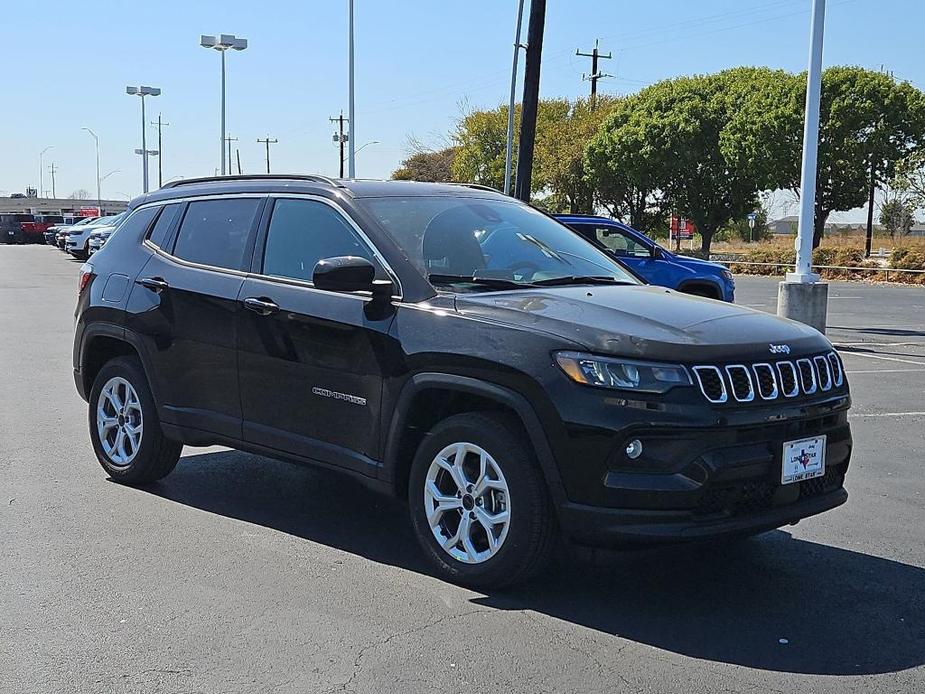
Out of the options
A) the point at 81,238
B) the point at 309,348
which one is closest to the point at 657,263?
the point at 309,348

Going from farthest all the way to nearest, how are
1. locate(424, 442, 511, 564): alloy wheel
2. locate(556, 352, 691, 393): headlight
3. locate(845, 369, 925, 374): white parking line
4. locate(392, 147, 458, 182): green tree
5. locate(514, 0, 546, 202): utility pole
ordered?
locate(392, 147, 458, 182): green tree, locate(514, 0, 546, 202): utility pole, locate(845, 369, 925, 374): white parking line, locate(424, 442, 511, 564): alloy wheel, locate(556, 352, 691, 393): headlight

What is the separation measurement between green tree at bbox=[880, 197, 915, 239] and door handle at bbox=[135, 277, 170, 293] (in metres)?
49.1

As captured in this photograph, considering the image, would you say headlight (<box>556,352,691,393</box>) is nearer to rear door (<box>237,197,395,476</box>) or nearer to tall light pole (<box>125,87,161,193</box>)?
rear door (<box>237,197,395,476</box>)

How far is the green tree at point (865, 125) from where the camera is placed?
45.1 m

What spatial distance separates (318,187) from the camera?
5.84 m

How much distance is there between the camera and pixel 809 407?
4734mm

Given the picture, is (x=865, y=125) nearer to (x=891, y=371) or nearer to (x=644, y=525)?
(x=891, y=371)

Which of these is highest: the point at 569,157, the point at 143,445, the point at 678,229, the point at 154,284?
the point at 569,157

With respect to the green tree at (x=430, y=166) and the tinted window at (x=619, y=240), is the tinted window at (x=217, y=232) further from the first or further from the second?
the green tree at (x=430, y=166)

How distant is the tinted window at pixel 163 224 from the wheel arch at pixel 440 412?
7.89 feet

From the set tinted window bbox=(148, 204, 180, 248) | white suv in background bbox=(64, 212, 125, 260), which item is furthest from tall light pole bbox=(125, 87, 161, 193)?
tinted window bbox=(148, 204, 180, 248)

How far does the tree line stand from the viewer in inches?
1790

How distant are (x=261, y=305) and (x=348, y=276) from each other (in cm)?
85

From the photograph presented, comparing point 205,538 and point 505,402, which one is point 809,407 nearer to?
point 505,402
